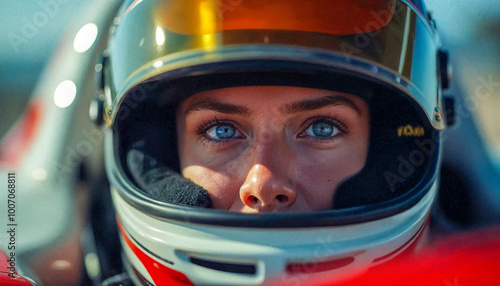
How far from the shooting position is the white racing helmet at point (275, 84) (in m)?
1.00

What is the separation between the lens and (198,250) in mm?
1032

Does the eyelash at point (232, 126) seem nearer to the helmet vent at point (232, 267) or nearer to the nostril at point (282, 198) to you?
the nostril at point (282, 198)

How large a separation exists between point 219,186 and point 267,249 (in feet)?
0.84

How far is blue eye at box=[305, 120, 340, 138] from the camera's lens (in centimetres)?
119

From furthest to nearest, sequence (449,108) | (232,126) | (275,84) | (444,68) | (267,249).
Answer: (449,108) → (444,68) → (232,126) → (275,84) → (267,249)

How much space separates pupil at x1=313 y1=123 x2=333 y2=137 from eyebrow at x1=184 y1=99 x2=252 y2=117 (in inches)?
7.1

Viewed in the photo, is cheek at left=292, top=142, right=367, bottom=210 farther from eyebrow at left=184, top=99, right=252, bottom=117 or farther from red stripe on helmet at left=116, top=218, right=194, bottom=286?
red stripe on helmet at left=116, top=218, right=194, bottom=286

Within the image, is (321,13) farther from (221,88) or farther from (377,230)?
(377,230)

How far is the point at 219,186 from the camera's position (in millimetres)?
1178

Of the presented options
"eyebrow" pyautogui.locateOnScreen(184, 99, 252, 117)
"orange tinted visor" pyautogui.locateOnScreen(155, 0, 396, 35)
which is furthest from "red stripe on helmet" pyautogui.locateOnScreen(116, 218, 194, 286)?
"orange tinted visor" pyautogui.locateOnScreen(155, 0, 396, 35)

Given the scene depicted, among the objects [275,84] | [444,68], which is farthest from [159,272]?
[444,68]

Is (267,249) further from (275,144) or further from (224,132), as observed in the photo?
(224,132)

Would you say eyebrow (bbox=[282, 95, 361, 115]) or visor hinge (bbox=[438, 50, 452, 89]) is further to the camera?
visor hinge (bbox=[438, 50, 452, 89])

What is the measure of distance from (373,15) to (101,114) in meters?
0.86
